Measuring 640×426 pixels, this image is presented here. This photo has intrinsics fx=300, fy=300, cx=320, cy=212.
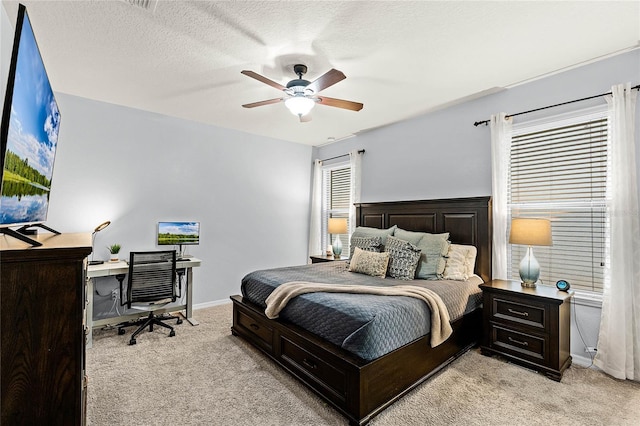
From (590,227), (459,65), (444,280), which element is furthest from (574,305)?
(459,65)

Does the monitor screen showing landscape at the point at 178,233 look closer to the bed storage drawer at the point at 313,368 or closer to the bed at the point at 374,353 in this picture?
the bed at the point at 374,353

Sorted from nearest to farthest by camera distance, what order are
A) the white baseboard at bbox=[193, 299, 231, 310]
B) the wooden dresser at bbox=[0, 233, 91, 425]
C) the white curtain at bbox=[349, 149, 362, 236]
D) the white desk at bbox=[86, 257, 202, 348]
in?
the wooden dresser at bbox=[0, 233, 91, 425]
the white desk at bbox=[86, 257, 202, 348]
the white baseboard at bbox=[193, 299, 231, 310]
the white curtain at bbox=[349, 149, 362, 236]

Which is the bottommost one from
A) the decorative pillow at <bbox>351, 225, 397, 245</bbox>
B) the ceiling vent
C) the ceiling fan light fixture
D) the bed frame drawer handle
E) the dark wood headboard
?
the bed frame drawer handle

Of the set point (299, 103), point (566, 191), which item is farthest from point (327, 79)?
point (566, 191)

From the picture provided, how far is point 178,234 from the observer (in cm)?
416

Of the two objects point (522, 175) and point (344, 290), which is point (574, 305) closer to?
point (522, 175)

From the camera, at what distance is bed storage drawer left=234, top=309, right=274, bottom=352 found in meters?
2.81

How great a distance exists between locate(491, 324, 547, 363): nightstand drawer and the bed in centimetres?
24

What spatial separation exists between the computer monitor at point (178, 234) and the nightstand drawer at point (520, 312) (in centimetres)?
376

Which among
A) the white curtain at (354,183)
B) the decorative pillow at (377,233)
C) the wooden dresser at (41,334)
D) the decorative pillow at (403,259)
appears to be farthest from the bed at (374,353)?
the wooden dresser at (41,334)

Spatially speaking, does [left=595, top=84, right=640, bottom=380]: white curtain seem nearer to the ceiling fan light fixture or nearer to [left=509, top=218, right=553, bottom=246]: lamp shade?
[left=509, top=218, right=553, bottom=246]: lamp shade

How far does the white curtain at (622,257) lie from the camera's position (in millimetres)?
2434

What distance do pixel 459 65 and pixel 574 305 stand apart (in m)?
2.49

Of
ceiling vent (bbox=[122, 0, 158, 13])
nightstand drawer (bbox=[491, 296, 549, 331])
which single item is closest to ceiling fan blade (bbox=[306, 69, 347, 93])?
ceiling vent (bbox=[122, 0, 158, 13])
